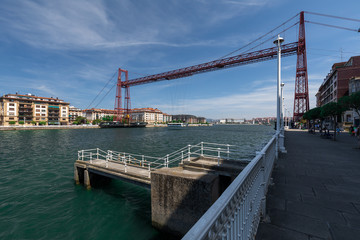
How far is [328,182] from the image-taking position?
4.68 m

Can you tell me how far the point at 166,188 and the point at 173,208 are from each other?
69 centimetres

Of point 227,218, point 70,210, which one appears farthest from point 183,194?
A: point 70,210

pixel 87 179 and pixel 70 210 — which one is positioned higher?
pixel 87 179

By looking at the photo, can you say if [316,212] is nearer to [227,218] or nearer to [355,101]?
[227,218]

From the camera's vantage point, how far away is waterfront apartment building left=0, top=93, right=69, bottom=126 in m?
85.1

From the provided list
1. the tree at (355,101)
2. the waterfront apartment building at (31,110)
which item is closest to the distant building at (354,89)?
the tree at (355,101)

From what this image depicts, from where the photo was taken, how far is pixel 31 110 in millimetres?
93438

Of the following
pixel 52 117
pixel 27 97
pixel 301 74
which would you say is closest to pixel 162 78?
pixel 301 74

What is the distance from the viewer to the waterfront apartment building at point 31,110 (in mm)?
85062

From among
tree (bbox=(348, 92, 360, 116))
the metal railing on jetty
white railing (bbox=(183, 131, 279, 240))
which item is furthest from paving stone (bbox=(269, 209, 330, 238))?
tree (bbox=(348, 92, 360, 116))

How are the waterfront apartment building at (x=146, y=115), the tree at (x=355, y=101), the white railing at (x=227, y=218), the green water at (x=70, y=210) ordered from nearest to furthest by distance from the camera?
the white railing at (x=227, y=218)
the green water at (x=70, y=210)
the tree at (x=355, y=101)
the waterfront apartment building at (x=146, y=115)

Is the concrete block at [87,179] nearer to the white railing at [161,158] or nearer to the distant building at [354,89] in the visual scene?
the white railing at [161,158]

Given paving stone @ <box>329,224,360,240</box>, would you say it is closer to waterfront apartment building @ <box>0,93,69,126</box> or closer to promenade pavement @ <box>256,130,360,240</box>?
promenade pavement @ <box>256,130,360,240</box>

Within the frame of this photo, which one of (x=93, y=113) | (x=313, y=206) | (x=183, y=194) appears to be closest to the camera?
(x=313, y=206)
